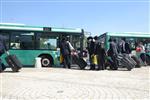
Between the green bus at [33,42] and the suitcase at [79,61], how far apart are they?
197cm

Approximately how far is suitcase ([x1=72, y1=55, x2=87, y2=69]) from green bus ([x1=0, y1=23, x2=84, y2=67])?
1.97 m

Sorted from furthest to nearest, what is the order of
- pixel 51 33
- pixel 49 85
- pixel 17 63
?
pixel 51 33 < pixel 17 63 < pixel 49 85

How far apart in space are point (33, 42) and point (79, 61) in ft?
11.7

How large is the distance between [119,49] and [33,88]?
32.8 ft

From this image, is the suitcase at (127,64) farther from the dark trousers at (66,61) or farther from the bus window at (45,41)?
the bus window at (45,41)

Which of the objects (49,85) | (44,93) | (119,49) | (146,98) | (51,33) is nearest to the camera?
(146,98)

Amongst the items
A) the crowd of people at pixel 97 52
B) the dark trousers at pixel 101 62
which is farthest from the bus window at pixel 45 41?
the dark trousers at pixel 101 62

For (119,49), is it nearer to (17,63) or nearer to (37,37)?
(37,37)

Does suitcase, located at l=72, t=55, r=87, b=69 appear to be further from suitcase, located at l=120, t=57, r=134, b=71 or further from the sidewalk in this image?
the sidewalk

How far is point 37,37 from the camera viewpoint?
69.9ft

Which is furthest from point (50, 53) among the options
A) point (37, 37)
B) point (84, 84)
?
point (84, 84)

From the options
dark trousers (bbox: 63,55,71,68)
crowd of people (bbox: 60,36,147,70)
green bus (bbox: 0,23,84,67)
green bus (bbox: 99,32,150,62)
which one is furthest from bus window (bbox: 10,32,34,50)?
green bus (bbox: 99,32,150,62)

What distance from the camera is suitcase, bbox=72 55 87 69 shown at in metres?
19.1

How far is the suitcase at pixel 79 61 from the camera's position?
1911cm
